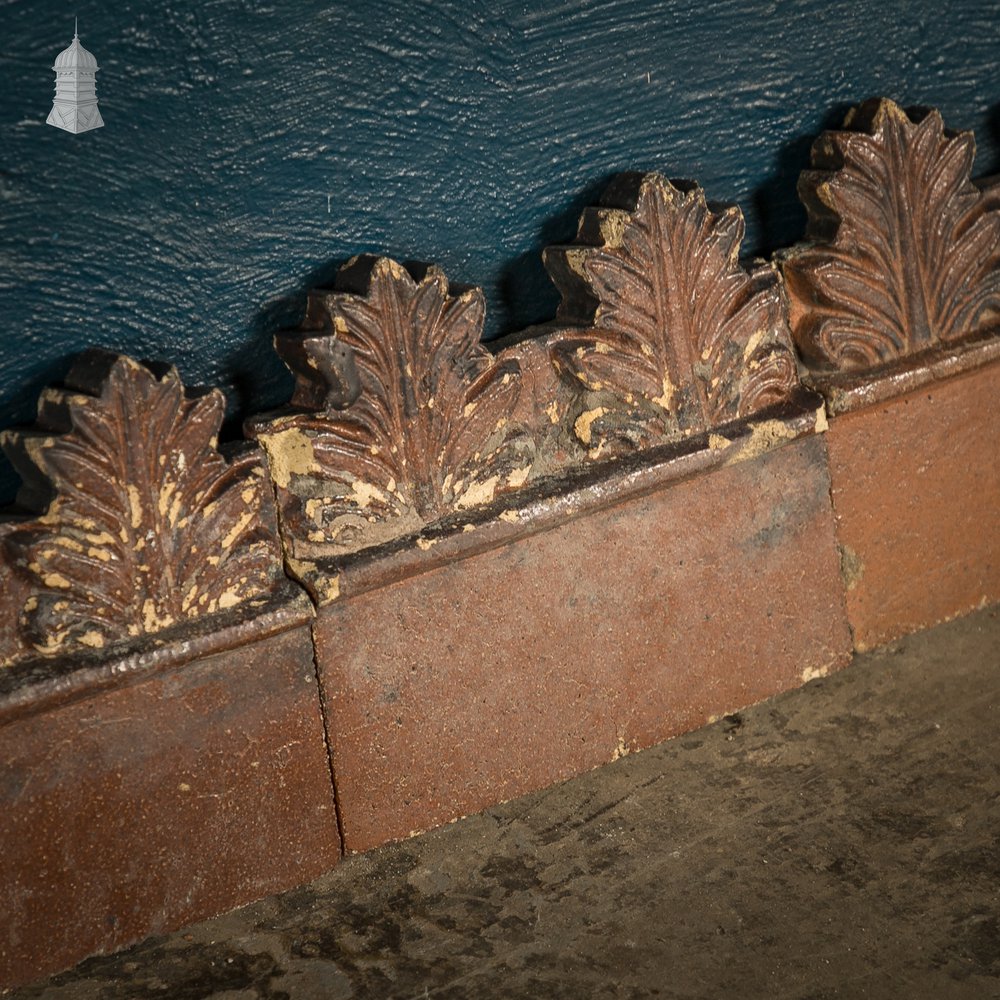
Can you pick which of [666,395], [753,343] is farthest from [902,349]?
[666,395]

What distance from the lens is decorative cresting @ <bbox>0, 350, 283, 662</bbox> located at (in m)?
1.92

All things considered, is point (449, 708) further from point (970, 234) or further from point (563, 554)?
point (970, 234)

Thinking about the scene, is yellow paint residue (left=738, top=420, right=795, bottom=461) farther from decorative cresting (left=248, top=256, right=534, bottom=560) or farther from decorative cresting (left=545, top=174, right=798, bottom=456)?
decorative cresting (left=248, top=256, right=534, bottom=560)

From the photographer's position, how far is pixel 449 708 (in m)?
2.29

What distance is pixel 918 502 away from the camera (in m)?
2.63

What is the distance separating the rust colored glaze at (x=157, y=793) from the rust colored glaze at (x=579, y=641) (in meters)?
0.07

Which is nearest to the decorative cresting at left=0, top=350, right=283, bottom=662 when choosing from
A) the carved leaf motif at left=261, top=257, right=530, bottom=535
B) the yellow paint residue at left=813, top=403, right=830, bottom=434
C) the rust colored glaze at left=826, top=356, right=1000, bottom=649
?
the carved leaf motif at left=261, top=257, right=530, bottom=535

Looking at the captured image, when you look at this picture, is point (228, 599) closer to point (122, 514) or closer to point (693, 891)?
point (122, 514)

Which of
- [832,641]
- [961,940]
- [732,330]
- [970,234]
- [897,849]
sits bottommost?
[961,940]

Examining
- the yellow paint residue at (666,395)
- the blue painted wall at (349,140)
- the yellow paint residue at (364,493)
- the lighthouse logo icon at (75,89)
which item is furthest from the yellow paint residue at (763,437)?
the lighthouse logo icon at (75,89)

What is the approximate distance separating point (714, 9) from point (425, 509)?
92 centimetres

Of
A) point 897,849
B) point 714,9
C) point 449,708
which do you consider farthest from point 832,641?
point 714,9

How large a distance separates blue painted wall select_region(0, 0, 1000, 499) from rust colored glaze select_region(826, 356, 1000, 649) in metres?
0.38

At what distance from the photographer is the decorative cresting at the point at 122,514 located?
192 centimetres
